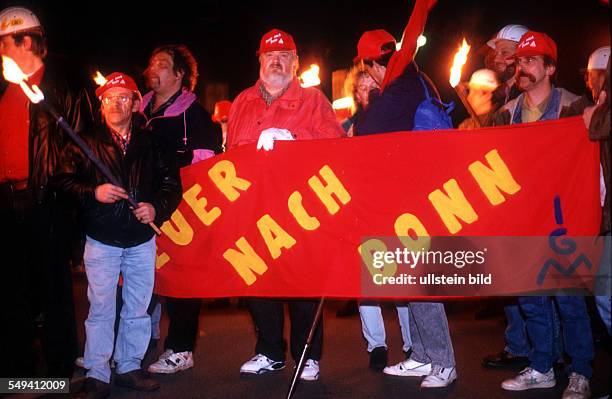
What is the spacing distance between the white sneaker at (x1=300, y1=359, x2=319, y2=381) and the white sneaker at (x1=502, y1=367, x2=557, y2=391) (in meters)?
1.24

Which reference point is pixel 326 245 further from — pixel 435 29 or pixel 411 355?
pixel 435 29

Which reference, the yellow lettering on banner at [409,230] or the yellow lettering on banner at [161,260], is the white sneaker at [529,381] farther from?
the yellow lettering on banner at [161,260]

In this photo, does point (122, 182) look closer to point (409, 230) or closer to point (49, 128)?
point (49, 128)

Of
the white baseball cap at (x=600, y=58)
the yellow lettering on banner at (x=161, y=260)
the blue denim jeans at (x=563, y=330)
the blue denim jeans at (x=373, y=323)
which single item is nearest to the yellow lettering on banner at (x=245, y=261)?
the yellow lettering on banner at (x=161, y=260)

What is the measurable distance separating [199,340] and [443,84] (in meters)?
6.74

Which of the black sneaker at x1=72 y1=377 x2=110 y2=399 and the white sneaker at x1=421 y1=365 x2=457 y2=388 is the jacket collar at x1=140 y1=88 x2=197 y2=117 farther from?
the white sneaker at x1=421 y1=365 x2=457 y2=388

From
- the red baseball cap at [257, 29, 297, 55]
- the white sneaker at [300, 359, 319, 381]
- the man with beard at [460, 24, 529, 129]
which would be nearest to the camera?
the white sneaker at [300, 359, 319, 381]

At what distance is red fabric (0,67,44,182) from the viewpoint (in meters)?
4.50

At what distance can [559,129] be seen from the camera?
3975 mm

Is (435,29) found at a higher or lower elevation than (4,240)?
higher

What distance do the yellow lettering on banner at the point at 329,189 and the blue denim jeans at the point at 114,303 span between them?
46.6 inches

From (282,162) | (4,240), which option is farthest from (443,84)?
(4,240)

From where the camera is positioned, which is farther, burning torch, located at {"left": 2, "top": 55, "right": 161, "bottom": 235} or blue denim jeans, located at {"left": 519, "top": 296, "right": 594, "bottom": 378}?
blue denim jeans, located at {"left": 519, "top": 296, "right": 594, "bottom": 378}

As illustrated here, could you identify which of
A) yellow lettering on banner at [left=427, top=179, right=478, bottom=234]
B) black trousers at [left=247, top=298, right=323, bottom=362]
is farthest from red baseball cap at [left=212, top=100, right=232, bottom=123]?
yellow lettering on banner at [left=427, top=179, right=478, bottom=234]
